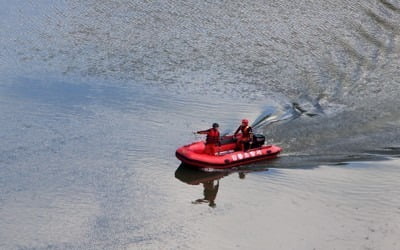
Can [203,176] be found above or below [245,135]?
below

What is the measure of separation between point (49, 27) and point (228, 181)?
1094 cm

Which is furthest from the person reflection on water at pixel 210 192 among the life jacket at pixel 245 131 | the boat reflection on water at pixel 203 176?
the life jacket at pixel 245 131

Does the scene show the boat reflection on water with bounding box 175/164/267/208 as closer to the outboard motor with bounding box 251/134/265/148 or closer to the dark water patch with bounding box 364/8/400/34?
the outboard motor with bounding box 251/134/265/148

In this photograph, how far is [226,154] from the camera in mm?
17562

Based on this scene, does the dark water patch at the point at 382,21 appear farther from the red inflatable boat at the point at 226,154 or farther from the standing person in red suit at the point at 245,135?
the standing person in red suit at the point at 245,135

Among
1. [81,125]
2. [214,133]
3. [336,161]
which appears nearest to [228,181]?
[214,133]

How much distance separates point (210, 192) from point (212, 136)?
1489 millimetres

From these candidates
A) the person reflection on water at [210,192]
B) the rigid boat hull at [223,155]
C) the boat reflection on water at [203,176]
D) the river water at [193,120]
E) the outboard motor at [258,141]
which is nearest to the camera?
the river water at [193,120]

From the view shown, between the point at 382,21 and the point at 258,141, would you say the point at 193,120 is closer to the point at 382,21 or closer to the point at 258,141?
the point at 258,141

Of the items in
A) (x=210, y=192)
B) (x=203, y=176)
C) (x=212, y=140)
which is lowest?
(x=210, y=192)

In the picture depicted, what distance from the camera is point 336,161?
17438 mm

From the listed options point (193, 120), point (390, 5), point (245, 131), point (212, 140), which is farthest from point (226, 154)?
point (390, 5)

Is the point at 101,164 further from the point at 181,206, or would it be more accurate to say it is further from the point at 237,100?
the point at 237,100

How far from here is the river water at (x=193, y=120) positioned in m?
14.8
